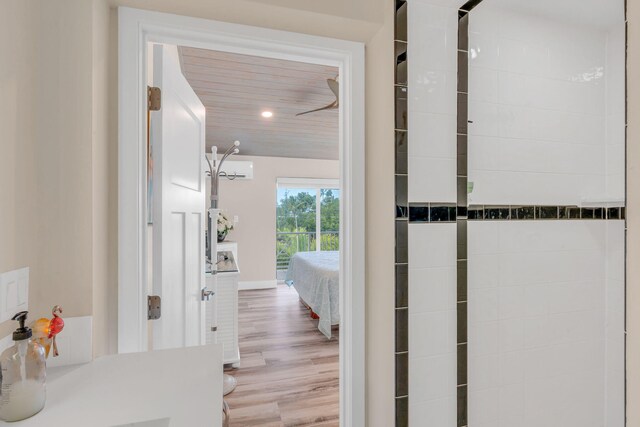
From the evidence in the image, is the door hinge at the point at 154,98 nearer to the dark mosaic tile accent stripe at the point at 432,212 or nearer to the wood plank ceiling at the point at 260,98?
the dark mosaic tile accent stripe at the point at 432,212

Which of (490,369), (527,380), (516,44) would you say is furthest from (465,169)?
(527,380)

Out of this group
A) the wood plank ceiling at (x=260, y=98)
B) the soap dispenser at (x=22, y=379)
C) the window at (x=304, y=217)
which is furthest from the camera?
the window at (x=304, y=217)

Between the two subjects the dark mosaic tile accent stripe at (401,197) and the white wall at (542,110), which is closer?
the dark mosaic tile accent stripe at (401,197)

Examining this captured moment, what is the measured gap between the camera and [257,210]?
18.8 feet

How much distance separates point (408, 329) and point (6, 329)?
46.3 inches

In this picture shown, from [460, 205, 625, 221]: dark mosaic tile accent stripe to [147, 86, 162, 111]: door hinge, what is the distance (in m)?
1.26

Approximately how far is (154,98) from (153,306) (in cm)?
76

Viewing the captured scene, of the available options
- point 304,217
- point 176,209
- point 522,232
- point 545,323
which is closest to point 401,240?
point 522,232

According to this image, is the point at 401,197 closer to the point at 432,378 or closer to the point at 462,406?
the point at 432,378

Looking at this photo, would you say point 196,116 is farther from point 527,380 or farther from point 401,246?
point 527,380

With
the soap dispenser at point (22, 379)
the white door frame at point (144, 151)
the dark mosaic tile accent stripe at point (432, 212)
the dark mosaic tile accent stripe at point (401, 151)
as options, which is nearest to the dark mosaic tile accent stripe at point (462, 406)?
the white door frame at point (144, 151)

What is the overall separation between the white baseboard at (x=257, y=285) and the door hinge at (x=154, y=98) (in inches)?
183

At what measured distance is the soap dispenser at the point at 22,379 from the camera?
67 centimetres

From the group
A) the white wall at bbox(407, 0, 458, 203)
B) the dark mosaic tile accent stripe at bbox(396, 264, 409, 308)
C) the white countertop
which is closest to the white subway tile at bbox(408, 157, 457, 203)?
the white wall at bbox(407, 0, 458, 203)
